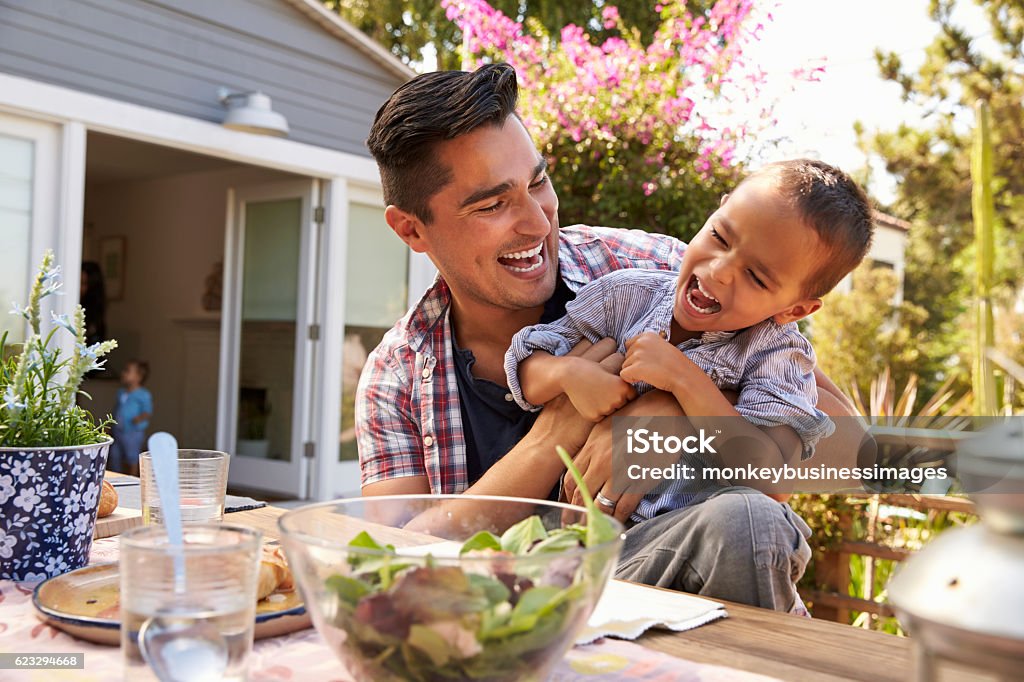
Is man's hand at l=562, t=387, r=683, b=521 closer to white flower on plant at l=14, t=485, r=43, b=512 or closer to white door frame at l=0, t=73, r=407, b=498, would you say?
white flower on plant at l=14, t=485, r=43, b=512

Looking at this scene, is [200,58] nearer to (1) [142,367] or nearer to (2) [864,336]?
(1) [142,367]

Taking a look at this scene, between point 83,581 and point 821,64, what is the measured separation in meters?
5.17

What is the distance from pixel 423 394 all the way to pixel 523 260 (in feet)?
1.18

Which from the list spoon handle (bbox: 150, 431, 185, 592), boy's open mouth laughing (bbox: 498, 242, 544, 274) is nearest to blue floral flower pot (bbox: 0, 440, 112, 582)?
spoon handle (bbox: 150, 431, 185, 592)

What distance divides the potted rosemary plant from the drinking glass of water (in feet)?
0.27

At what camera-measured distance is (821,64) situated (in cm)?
520

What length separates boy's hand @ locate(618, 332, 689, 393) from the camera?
4.73ft

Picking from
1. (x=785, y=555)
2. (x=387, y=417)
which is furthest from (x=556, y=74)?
(x=785, y=555)

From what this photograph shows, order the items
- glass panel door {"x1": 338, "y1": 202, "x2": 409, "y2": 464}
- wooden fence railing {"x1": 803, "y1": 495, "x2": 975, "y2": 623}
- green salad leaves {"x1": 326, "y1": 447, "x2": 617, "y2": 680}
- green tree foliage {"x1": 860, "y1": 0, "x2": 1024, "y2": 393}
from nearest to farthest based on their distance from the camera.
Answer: green salad leaves {"x1": 326, "y1": 447, "x2": 617, "y2": 680}, wooden fence railing {"x1": 803, "y1": 495, "x2": 975, "y2": 623}, glass panel door {"x1": 338, "y1": 202, "x2": 409, "y2": 464}, green tree foliage {"x1": 860, "y1": 0, "x2": 1024, "y2": 393}

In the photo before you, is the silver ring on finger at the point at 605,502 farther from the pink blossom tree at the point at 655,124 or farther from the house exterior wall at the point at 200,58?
the house exterior wall at the point at 200,58

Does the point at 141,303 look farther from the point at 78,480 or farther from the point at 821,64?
the point at 78,480

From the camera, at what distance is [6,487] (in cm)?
93

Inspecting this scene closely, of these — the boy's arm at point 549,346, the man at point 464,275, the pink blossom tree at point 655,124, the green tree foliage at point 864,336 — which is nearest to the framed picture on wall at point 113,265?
the pink blossom tree at point 655,124

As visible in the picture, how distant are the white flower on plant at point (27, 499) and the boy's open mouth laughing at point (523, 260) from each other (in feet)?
3.74
